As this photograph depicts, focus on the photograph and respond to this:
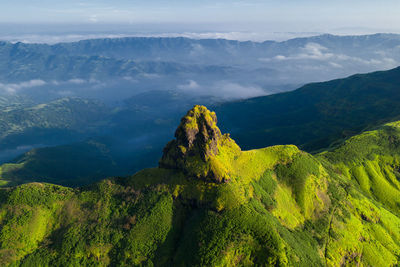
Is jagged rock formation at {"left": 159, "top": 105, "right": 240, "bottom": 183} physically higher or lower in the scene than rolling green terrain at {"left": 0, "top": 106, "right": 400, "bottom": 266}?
higher

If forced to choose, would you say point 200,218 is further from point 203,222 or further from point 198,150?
point 198,150

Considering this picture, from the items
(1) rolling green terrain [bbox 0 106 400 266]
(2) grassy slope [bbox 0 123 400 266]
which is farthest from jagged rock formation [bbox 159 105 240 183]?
(2) grassy slope [bbox 0 123 400 266]

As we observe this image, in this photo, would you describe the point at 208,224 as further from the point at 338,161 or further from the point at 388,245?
the point at 338,161

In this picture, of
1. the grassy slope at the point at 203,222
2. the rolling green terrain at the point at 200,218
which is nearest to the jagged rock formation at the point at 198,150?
the rolling green terrain at the point at 200,218

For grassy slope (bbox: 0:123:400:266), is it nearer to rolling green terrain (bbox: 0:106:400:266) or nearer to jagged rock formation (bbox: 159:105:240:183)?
rolling green terrain (bbox: 0:106:400:266)

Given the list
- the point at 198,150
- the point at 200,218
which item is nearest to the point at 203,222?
the point at 200,218

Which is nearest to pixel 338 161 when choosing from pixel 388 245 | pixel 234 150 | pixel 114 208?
pixel 388 245

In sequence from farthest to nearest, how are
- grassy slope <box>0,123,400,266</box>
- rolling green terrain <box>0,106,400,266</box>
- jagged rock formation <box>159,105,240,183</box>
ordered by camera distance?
jagged rock formation <box>159,105,240,183</box>
rolling green terrain <box>0,106,400,266</box>
grassy slope <box>0,123,400,266</box>

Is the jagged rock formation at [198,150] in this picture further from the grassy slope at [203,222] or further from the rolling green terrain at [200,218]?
the grassy slope at [203,222]
